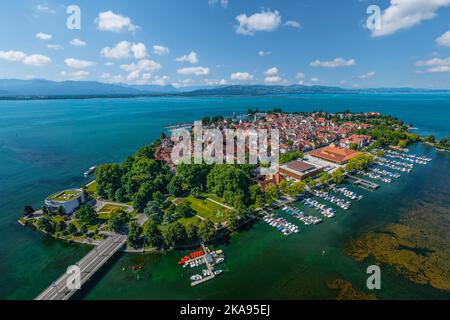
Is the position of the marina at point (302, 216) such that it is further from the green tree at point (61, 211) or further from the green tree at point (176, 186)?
the green tree at point (61, 211)

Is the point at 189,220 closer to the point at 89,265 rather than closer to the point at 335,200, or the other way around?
the point at 89,265

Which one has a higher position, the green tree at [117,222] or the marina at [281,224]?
the green tree at [117,222]

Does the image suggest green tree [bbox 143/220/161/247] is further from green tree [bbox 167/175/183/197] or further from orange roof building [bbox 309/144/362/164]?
orange roof building [bbox 309/144/362/164]

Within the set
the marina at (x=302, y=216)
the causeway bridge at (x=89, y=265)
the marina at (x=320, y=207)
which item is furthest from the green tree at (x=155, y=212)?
the marina at (x=320, y=207)

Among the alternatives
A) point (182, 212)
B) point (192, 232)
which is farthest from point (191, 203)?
point (192, 232)

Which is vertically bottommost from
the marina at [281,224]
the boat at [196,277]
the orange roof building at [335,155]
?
the boat at [196,277]
